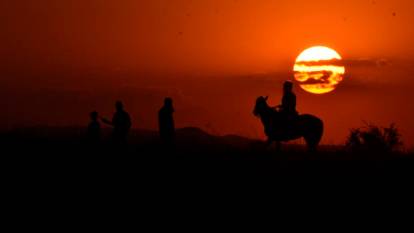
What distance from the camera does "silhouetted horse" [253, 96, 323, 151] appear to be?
22.9m

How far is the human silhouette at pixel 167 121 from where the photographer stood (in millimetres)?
22297

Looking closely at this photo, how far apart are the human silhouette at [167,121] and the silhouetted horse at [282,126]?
2.81m

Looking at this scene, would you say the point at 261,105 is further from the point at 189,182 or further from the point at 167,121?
the point at 189,182

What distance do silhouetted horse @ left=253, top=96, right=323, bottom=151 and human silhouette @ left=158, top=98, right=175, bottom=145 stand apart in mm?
2810

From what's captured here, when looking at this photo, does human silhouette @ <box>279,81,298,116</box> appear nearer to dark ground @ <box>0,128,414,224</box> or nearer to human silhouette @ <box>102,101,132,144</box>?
A: dark ground @ <box>0,128,414,224</box>

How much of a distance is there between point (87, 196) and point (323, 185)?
5.54 meters

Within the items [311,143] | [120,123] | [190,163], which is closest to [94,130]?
[120,123]

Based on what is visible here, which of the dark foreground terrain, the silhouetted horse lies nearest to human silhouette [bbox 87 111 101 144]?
the dark foreground terrain

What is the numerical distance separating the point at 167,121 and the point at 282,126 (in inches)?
145

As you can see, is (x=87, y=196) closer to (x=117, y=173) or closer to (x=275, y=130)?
(x=117, y=173)

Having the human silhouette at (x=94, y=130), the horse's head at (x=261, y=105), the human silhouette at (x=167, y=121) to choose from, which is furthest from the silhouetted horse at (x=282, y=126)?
the human silhouette at (x=94, y=130)

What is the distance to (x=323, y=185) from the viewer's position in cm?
1698

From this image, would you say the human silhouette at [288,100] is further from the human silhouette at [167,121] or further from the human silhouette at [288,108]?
the human silhouette at [167,121]

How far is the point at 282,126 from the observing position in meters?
22.8
